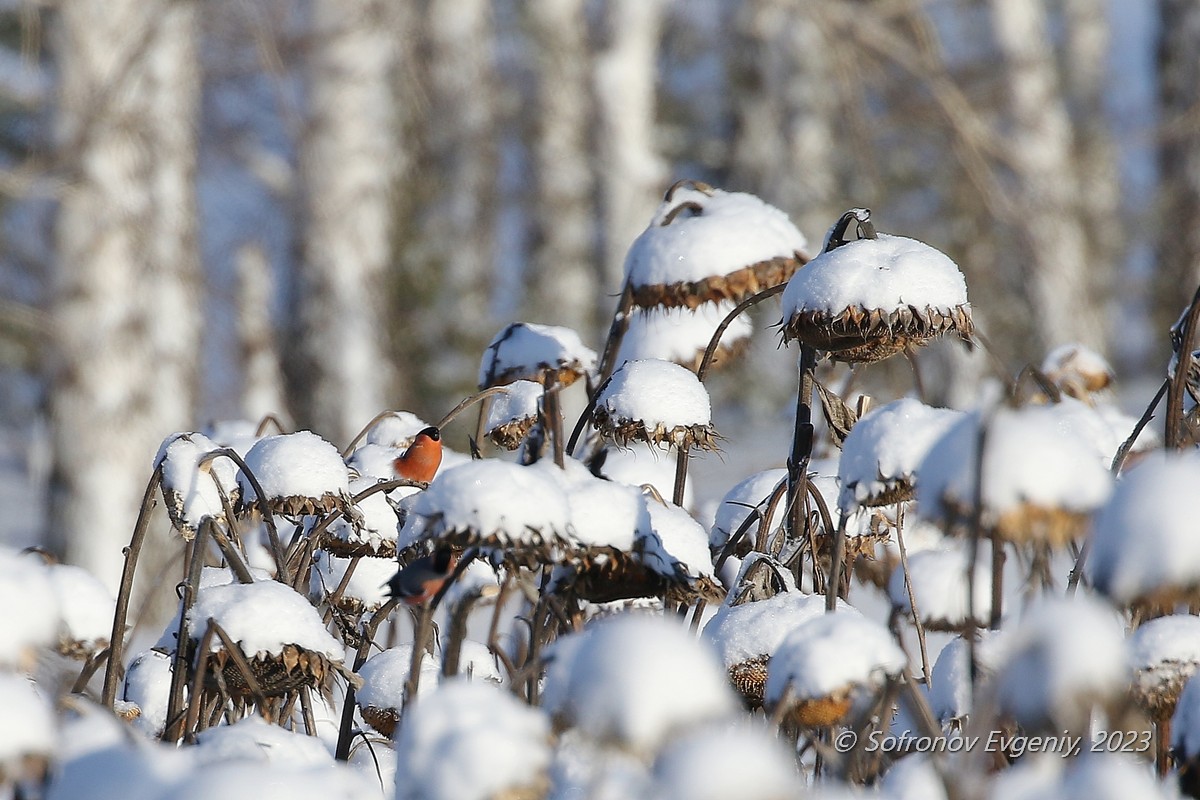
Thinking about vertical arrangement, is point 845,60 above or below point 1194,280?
above

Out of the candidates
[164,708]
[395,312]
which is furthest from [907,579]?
[395,312]

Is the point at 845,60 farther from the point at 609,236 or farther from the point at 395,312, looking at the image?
the point at 395,312

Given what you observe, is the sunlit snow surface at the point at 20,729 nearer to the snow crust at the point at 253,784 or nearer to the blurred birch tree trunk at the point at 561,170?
the snow crust at the point at 253,784

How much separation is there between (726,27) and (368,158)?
4.85 meters

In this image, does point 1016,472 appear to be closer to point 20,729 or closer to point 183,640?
point 20,729

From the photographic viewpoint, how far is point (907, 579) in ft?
4.94

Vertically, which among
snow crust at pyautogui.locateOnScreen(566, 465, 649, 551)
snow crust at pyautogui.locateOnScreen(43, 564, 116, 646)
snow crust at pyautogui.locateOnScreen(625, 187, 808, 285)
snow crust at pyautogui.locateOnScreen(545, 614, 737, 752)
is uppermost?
snow crust at pyautogui.locateOnScreen(625, 187, 808, 285)

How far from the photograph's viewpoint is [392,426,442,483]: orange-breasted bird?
2.02 meters

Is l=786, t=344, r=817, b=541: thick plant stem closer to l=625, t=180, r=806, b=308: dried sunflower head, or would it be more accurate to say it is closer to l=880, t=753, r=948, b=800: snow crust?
l=625, t=180, r=806, b=308: dried sunflower head

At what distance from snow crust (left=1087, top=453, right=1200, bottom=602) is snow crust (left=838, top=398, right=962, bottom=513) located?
40 cm

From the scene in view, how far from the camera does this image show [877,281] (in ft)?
4.29

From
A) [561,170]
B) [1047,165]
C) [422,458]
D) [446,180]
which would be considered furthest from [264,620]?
[446,180]

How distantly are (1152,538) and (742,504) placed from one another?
1.02 m

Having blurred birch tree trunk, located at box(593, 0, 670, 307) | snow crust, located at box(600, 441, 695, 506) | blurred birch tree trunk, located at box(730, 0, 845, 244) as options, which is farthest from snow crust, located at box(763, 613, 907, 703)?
blurred birch tree trunk, located at box(730, 0, 845, 244)
